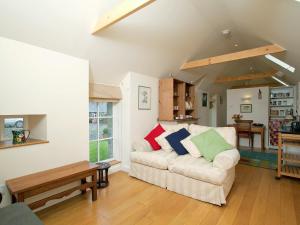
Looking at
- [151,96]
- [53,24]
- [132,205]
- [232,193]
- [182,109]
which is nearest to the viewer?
[53,24]

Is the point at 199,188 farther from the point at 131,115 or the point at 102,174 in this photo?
the point at 131,115

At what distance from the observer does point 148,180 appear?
2.88 meters

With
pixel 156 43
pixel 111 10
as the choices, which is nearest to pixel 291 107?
pixel 156 43

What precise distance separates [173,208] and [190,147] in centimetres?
99

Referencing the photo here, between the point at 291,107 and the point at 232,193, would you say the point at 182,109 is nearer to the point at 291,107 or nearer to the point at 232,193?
the point at 232,193

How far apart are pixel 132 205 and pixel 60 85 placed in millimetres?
1807

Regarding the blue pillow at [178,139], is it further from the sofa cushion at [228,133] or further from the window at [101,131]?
the window at [101,131]

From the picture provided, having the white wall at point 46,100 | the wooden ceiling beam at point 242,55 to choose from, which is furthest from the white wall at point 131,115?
the wooden ceiling beam at point 242,55

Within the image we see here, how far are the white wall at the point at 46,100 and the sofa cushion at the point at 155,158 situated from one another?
0.86m

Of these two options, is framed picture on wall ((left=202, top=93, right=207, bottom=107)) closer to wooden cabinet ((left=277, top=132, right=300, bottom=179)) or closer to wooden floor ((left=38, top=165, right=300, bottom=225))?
wooden cabinet ((left=277, top=132, right=300, bottom=179))

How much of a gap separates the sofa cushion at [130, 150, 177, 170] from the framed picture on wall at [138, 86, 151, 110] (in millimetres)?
1023

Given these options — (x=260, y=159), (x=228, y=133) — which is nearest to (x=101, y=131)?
(x=228, y=133)

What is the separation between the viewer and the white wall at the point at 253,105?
551cm

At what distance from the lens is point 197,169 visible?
92.4 inches
